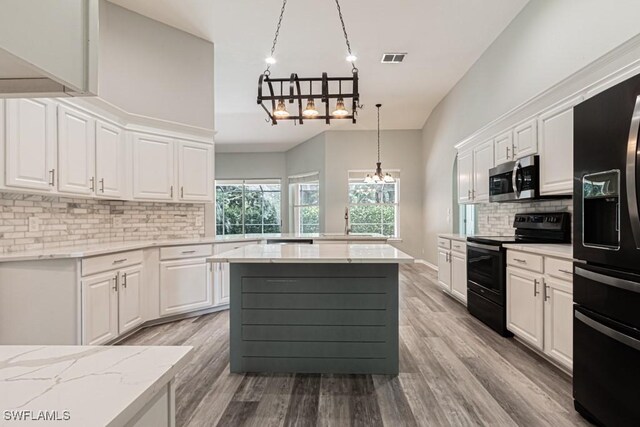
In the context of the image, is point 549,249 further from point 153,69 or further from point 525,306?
point 153,69

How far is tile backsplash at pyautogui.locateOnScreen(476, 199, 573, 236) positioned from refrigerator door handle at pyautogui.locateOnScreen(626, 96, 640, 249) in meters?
1.79

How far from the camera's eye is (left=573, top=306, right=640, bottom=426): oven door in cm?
158

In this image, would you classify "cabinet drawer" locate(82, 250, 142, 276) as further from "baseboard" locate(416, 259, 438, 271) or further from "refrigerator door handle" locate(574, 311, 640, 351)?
"baseboard" locate(416, 259, 438, 271)

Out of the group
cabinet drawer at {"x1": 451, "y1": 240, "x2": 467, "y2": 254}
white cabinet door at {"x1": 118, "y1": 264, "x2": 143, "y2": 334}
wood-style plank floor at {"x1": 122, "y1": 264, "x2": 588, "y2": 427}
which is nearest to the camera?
wood-style plank floor at {"x1": 122, "y1": 264, "x2": 588, "y2": 427}

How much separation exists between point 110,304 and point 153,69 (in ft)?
9.00

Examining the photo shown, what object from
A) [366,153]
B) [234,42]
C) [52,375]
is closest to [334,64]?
[234,42]

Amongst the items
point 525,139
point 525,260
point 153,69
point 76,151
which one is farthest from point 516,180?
point 153,69

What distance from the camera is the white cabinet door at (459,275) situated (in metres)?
4.23

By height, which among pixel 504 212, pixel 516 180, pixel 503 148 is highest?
pixel 503 148

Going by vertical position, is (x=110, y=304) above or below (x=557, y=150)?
below

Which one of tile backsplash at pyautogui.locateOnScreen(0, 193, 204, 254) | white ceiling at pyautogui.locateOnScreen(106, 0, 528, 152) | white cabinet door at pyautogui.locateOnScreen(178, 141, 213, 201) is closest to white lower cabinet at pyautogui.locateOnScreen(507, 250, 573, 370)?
white ceiling at pyautogui.locateOnScreen(106, 0, 528, 152)

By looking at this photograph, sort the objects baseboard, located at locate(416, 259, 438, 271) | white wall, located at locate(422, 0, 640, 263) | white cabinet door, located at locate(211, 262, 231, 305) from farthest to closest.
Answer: baseboard, located at locate(416, 259, 438, 271) → white cabinet door, located at locate(211, 262, 231, 305) → white wall, located at locate(422, 0, 640, 263)

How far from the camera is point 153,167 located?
3938 mm

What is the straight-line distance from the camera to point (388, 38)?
4.54 metres
